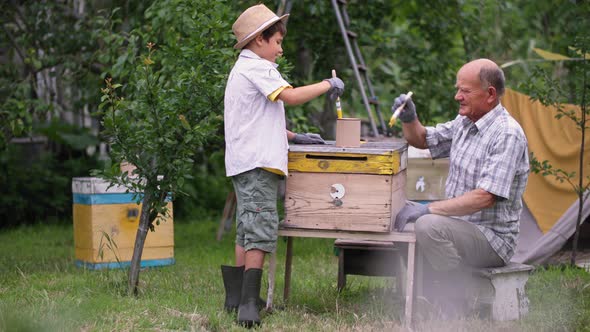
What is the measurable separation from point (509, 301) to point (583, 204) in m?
2.13

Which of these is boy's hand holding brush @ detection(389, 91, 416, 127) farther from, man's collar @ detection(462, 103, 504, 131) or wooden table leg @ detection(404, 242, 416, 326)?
wooden table leg @ detection(404, 242, 416, 326)

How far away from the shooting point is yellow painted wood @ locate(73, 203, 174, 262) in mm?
6230

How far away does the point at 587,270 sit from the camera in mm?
5941

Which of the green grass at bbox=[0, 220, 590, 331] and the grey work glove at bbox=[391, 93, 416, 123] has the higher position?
the grey work glove at bbox=[391, 93, 416, 123]

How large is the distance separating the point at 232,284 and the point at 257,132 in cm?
86

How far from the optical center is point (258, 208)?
4359mm

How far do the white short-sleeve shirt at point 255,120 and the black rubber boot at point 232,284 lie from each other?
0.52m

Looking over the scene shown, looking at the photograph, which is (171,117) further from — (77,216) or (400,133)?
(400,133)

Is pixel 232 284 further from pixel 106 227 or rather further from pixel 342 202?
pixel 106 227

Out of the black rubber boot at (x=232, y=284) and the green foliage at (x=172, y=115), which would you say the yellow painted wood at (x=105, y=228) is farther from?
the black rubber boot at (x=232, y=284)

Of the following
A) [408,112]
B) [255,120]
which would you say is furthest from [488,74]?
[255,120]

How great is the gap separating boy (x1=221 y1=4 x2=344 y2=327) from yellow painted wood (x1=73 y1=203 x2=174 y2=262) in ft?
6.29

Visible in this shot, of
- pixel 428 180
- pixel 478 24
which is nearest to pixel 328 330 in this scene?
pixel 428 180

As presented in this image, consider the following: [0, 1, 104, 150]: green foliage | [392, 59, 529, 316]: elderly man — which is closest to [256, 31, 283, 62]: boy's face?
[392, 59, 529, 316]: elderly man
